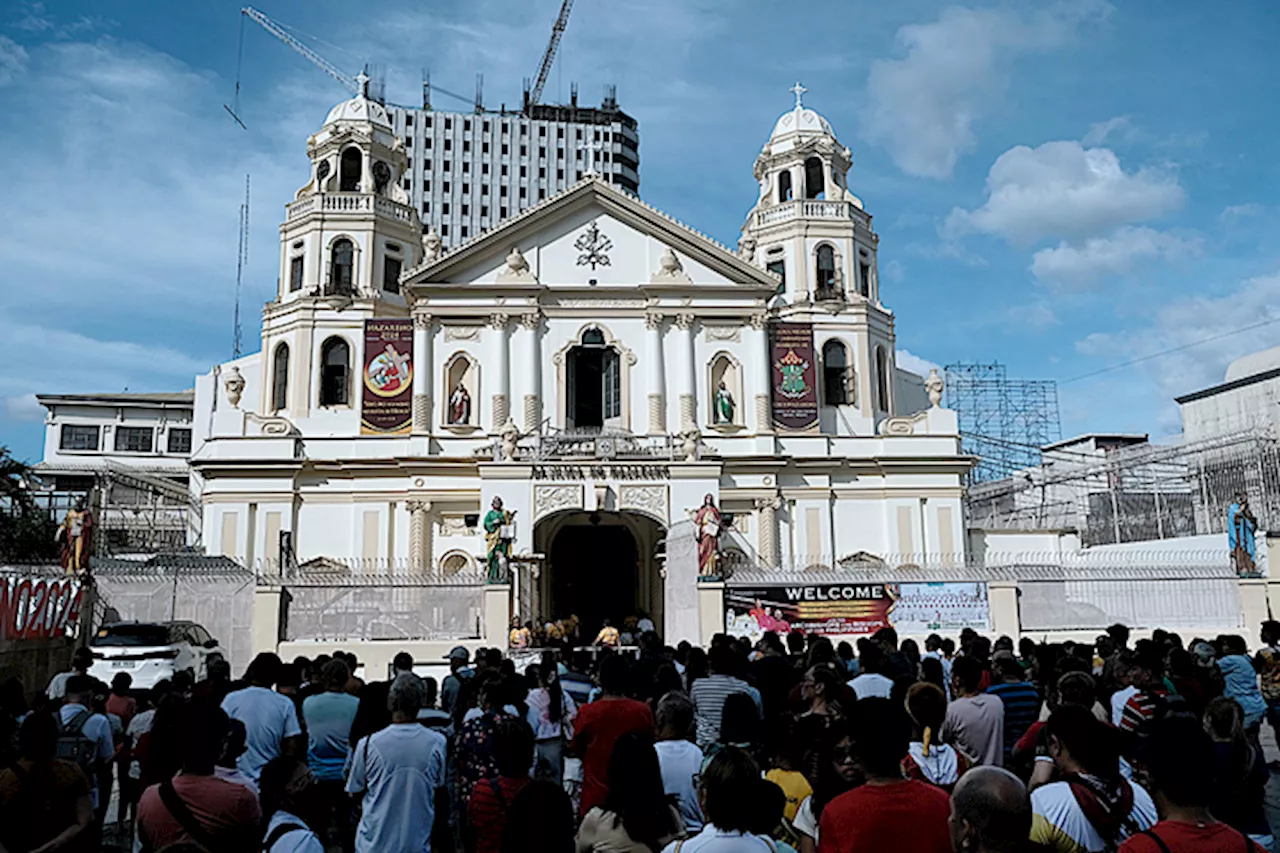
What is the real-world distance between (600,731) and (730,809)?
272 cm

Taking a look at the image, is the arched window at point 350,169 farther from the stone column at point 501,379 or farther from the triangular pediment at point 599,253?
the stone column at point 501,379

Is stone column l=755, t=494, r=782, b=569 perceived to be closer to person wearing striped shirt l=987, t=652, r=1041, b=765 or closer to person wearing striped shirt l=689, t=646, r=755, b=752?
person wearing striped shirt l=689, t=646, r=755, b=752

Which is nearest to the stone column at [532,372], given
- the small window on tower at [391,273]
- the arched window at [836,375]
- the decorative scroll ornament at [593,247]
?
the decorative scroll ornament at [593,247]

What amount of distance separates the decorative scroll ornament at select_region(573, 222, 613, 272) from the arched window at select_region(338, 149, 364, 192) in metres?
9.60

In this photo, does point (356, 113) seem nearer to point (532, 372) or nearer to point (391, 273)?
point (391, 273)

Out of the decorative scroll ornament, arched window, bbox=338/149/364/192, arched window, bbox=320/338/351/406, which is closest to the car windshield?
arched window, bbox=320/338/351/406

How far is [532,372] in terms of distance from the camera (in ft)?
121

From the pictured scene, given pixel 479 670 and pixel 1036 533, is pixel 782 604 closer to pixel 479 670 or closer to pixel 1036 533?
pixel 479 670

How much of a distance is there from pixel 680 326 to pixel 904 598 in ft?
51.4

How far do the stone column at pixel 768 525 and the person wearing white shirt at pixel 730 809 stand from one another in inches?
1253

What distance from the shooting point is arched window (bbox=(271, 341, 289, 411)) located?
39594mm

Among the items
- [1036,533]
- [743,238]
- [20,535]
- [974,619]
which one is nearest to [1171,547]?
[1036,533]

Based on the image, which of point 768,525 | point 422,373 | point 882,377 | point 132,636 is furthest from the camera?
point 882,377

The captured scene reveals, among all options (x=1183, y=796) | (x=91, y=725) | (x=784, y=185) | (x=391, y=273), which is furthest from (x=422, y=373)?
(x=1183, y=796)
